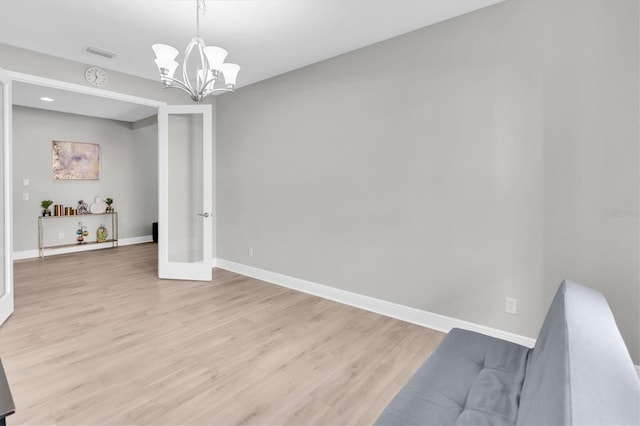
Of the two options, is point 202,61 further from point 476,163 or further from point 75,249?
point 75,249

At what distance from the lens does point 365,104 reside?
134 inches

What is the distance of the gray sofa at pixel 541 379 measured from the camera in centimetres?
85

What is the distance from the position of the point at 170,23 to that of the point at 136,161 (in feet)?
Result: 17.0

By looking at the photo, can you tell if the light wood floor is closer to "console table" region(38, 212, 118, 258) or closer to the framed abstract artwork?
"console table" region(38, 212, 118, 258)

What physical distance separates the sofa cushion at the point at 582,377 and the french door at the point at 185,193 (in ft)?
13.0

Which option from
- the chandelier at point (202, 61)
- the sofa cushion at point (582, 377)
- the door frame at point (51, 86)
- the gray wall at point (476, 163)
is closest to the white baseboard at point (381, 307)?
the gray wall at point (476, 163)

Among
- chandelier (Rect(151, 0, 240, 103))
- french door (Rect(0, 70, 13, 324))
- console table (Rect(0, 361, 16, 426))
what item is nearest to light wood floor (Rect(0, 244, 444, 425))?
french door (Rect(0, 70, 13, 324))

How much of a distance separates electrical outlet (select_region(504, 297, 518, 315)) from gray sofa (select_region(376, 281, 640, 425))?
877 mm

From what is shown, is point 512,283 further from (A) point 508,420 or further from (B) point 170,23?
(B) point 170,23

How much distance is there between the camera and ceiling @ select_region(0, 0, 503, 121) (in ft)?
8.71

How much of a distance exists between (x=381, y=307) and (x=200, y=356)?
1760 millimetres

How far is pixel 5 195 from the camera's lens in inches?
124

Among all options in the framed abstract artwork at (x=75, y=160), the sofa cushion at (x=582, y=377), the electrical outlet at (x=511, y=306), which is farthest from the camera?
the framed abstract artwork at (x=75, y=160)

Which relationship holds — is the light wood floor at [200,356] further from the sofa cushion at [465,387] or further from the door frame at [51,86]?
the door frame at [51,86]
